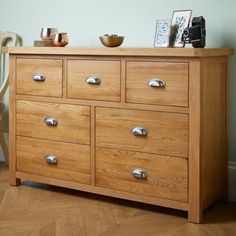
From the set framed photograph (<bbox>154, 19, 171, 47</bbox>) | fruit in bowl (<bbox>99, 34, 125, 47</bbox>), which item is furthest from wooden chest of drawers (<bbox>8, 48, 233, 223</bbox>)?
framed photograph (<bbox>154, 19, 171, 47</bbox>)

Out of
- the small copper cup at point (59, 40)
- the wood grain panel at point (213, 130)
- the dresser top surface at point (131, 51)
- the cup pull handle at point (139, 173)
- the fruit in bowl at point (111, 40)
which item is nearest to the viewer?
the dresser top surface at point (131, 51)

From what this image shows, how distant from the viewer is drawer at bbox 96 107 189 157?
244cm

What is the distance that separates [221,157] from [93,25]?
1178 millimetres

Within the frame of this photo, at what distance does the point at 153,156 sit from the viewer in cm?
253

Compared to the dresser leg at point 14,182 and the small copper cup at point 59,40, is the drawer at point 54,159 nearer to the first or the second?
the dresser leg at point 14,182

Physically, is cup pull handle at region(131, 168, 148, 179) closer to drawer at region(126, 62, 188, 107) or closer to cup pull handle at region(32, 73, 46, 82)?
drawer at region(126, 62, 188, 107)

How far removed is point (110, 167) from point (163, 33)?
2.49 feet

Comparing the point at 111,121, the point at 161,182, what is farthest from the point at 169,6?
the point at 161,182

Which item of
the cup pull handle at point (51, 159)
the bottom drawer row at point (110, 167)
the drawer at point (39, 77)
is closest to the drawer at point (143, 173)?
the bottom drawer row at point (110, 167)

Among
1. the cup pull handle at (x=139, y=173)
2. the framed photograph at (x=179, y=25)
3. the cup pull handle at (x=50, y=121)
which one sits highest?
the framed photograph at (x=179, y=25)

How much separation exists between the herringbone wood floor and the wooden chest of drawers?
7 cm

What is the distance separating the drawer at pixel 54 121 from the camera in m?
2.72

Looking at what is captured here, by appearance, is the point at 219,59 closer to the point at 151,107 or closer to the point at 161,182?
the point at 151,107

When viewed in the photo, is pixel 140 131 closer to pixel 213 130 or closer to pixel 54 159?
pixel 213 130
